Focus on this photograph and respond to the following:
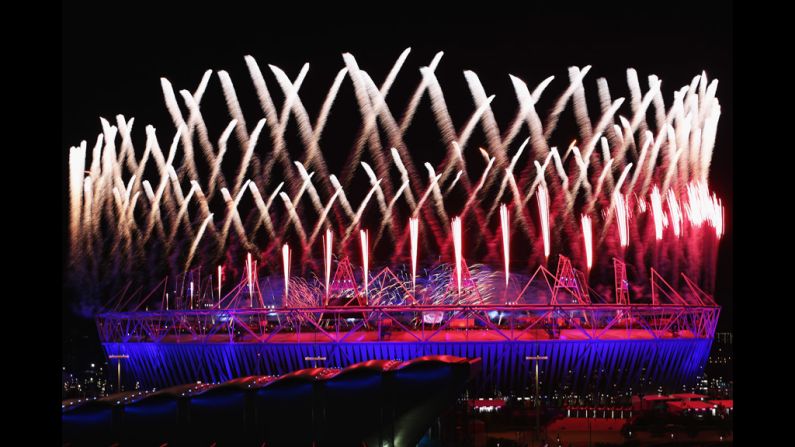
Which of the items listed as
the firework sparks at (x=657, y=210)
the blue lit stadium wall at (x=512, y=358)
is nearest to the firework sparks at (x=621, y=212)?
the firework sparks at (x=657, y=210)

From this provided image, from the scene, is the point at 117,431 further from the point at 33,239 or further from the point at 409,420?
the point at 33,239

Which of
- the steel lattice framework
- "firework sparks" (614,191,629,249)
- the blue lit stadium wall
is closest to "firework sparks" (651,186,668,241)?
"firework sparks" (614,191,629,249)

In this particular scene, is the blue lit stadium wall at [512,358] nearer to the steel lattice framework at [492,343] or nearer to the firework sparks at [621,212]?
the steel lattice framework at [492,343]

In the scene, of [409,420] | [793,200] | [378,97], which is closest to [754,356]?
[793,200]

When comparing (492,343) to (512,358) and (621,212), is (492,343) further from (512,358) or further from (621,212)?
(621,212)

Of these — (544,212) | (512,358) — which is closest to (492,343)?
(512,358)

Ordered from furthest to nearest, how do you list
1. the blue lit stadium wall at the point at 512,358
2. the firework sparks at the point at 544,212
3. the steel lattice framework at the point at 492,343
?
the blue lit stadium wall at the point at 512,358
the steel lattice framework at the point at 492,343
the firework sparks at the point at 544,212

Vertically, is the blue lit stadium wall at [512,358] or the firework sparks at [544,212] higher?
the firework sparks at [544,212]

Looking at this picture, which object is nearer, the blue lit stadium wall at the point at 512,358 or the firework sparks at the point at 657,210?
the firework sparks at the point at 657,210
